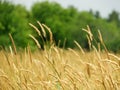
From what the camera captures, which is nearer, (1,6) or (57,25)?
(1,6)

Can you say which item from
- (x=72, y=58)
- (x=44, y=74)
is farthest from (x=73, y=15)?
(x=44, y=74)

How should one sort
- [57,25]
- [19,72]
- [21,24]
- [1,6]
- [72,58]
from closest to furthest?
[19,72], [72,58], [1,6], [21,24], [57,25]

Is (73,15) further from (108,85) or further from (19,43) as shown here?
(108,85)

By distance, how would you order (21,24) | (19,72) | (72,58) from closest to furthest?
(19,72) → (72,58) → (21,24)

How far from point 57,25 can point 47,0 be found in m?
3.43

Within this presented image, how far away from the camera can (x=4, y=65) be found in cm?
470

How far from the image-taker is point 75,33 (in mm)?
36031

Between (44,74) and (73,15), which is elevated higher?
(44,74)

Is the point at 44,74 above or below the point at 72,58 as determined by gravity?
above

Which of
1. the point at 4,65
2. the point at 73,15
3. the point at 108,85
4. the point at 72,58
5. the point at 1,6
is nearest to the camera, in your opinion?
the point at 108,85

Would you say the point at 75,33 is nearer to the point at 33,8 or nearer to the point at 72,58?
the point at 33,8

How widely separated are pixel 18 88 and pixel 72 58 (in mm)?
3634

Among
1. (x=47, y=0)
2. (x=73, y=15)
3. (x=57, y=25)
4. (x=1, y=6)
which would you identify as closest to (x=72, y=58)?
(x=1, y=6)

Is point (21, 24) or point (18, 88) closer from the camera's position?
point (18, 88)
